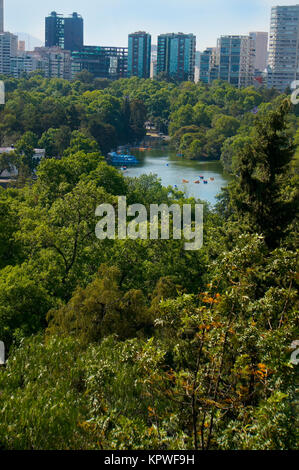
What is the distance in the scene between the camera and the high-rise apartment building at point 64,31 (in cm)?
9700

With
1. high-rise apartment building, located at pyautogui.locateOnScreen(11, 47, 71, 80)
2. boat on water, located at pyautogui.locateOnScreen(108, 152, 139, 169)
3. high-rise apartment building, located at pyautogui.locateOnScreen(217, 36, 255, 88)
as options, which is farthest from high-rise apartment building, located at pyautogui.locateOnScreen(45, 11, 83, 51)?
boat on water, located at pyautogui.locateOnScreen(108, 152, 139, 169)

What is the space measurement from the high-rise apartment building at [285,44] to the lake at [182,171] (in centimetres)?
3804

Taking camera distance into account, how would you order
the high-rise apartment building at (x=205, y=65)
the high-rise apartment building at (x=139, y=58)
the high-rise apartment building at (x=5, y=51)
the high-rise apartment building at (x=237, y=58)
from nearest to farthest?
1. the high-rise apartment building at (x=5, y=51)
2. the high-rise apartment building at (x=237, y=58)
3. the high-rise apartment building at (x=139, y=58)
4. the high-rise apartment building at (x=205, y=65)

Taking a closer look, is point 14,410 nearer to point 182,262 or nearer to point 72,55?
point 182,262

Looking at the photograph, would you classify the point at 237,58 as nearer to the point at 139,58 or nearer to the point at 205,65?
the point at 205,65

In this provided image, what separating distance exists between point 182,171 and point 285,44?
48.6 meters

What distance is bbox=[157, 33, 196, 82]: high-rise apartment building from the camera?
271 feet

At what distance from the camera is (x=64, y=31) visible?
97.1 m

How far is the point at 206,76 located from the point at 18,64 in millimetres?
28039

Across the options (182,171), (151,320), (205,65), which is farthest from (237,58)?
(151,320)

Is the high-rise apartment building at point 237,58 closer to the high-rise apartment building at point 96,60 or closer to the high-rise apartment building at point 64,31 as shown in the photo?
the high-rise apartment building at point 96,60

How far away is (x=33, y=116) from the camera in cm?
3794

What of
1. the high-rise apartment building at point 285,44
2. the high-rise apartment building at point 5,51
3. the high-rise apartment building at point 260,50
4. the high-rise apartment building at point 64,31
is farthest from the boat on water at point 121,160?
the high-rise apartment building at point 260,50
